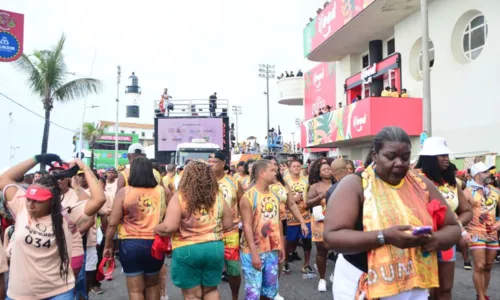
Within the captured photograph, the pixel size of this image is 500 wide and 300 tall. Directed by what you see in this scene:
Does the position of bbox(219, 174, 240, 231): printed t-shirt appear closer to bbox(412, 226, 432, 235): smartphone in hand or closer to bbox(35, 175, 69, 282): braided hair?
bbox(35, 175, 69, 282): braided hair

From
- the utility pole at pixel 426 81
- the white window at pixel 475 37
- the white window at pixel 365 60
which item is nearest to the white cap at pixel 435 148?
the utility pole at pixel 426 81

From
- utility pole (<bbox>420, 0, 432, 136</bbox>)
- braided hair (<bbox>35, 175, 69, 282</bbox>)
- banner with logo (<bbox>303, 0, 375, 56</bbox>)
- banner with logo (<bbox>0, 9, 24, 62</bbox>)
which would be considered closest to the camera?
braided hair (<bbox>35, 175, 69, 282</bbox>)

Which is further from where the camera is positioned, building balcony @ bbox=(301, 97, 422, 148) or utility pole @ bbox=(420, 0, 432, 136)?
building balcony @ bbox=(301, 97, 422, 148)

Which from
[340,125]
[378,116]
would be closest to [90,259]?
[378,116]

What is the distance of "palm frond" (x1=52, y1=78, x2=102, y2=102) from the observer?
20.1 m

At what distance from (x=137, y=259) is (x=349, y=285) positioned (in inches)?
107

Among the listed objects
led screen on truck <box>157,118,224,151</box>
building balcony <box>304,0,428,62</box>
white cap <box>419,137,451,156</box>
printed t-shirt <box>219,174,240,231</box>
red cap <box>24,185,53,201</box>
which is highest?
building balcony <box>304,0,428,62</box>

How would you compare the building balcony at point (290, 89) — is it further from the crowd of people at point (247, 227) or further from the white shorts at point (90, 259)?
the white shorts at point (90, 259)

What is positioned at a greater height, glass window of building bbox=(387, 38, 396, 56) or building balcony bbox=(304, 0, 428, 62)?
building balcony bbox=(304, 0, 428, 62)

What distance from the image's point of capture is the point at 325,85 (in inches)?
1006

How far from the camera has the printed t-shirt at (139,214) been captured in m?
4.67

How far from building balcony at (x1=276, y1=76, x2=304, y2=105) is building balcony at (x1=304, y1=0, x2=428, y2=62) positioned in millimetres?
7922

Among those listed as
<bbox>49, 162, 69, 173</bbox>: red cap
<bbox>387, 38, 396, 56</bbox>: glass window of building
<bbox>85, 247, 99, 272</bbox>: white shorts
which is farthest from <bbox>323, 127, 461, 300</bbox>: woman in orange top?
<bbox>387, 38, 396, 56</bbox>: glass window of building

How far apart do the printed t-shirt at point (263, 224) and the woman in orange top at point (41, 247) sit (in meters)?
2.14
